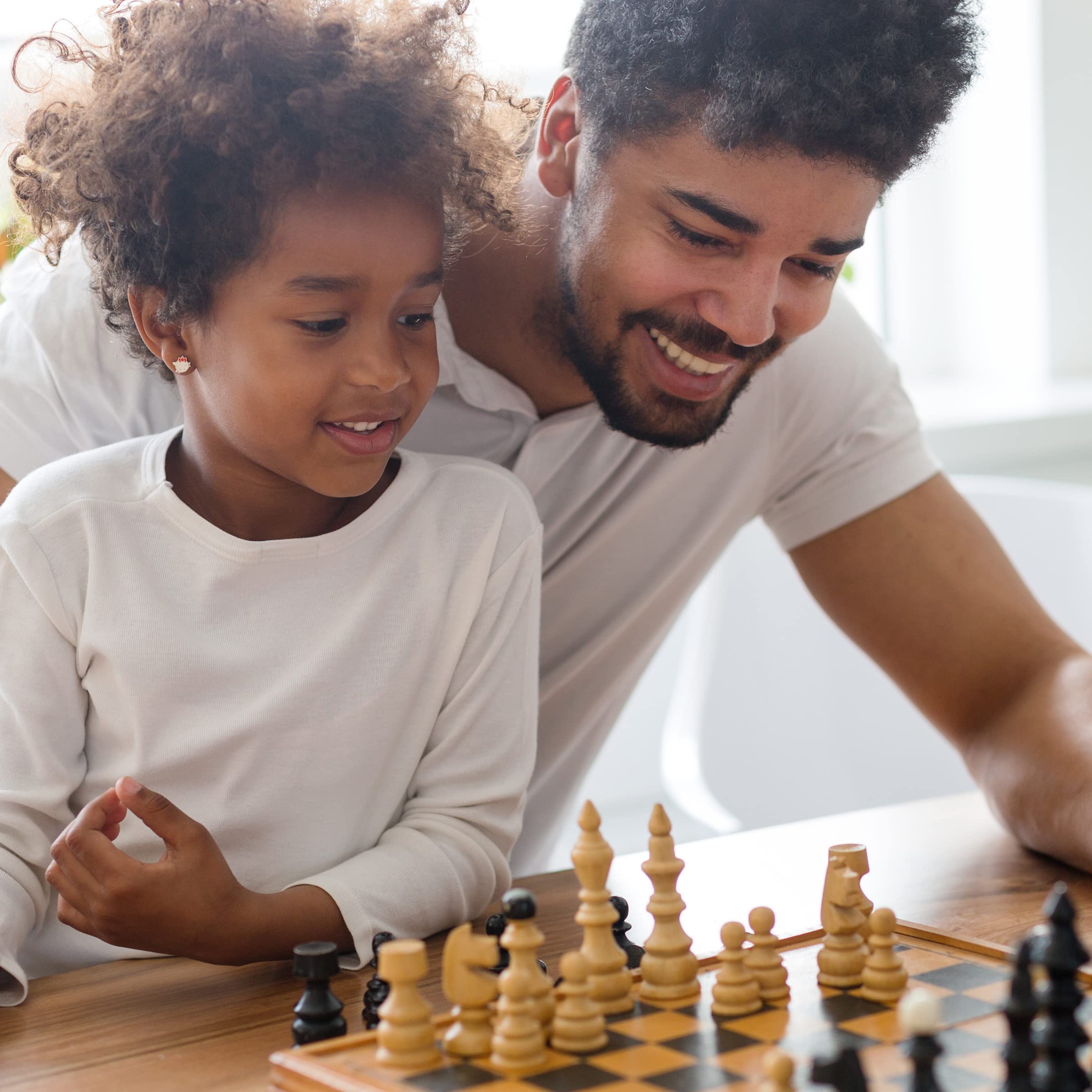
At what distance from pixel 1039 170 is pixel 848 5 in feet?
6.96

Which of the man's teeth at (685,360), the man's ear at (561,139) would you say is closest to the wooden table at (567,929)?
the man's teeth at (685,360)

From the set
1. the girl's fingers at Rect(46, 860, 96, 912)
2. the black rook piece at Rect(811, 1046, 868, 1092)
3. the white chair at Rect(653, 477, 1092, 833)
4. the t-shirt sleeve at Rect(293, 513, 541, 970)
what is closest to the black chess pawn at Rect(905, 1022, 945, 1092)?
the black rook piece at Rect(811, 1046, 868, 1092)

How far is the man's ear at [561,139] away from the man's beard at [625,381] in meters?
0.05

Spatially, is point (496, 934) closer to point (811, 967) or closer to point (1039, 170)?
point (811, 967)

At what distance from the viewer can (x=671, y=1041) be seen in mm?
764

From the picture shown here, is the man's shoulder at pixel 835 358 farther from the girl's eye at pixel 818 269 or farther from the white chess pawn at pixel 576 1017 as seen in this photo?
the white chess pawn at pixel 576 1017

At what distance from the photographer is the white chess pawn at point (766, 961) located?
0.81m

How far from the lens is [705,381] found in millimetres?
1353

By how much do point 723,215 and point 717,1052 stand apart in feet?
2.36

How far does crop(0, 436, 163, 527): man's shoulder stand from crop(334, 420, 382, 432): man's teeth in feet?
0.58

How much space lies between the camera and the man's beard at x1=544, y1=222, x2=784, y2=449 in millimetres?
1353

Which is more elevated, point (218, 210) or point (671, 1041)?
point (218, 210)

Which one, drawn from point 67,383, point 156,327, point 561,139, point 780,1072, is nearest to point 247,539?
point 156,327

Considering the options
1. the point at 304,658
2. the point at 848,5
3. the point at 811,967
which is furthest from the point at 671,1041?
the point at 848,5
